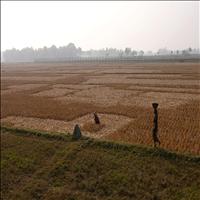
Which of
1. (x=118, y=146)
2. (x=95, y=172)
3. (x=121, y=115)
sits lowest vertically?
(x=95, y=172)

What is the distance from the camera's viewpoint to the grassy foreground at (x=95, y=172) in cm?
980

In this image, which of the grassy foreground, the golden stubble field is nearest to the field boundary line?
the grassy foreground

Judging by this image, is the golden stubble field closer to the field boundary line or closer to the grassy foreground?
the field boundary line

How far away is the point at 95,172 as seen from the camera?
11.1m

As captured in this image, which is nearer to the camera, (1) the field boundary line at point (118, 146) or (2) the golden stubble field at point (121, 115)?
(1) the field boundary line at point (118, 146)

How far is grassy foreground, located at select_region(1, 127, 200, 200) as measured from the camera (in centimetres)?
980

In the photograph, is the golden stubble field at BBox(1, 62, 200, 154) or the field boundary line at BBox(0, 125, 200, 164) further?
the golden stubble field at BBox(1, 62, 200, 154)

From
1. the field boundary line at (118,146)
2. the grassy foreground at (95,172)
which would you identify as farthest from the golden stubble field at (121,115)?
the grassy foreground at (95,172)

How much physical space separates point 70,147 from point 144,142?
3246mm

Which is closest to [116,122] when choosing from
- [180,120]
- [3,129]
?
[180,120]

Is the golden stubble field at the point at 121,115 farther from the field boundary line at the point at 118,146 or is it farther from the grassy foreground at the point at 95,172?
the grassy foreground at the point at 95,172

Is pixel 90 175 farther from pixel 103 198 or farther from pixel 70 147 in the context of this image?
pixel 70 147

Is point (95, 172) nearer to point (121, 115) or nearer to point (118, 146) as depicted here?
point (118, 146)

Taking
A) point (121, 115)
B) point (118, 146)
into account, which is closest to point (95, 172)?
point (118, 146)
